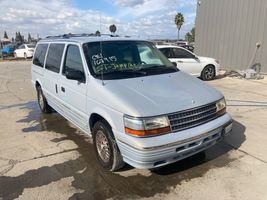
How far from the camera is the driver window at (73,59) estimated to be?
180 inches

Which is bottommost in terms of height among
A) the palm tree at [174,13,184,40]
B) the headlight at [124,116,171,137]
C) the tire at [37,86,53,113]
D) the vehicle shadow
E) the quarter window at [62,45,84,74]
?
the vehicle shadow

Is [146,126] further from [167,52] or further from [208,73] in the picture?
[208,73]

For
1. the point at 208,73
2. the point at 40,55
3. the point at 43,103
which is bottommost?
the point at 43,103

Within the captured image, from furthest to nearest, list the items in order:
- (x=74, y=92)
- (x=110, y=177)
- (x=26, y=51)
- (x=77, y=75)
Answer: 1. (x=26, y=51)
2. (x=74, y=92)
3. (x=77, y=75)
4. (x=110, y=177)

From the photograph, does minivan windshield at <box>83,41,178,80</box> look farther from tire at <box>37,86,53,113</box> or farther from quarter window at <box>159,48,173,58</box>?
quarter window at <box>159,48,173,58</box>

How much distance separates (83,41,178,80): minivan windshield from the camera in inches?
168

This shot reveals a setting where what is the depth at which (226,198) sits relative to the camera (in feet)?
11.1

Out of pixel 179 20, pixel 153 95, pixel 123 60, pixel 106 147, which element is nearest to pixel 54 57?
pixel 123 60

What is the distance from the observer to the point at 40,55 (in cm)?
690

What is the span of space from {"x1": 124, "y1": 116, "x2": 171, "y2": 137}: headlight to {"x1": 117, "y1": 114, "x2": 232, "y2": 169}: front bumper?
0.17m

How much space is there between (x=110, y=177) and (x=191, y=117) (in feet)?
4.58

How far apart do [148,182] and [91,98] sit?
1.44 metres

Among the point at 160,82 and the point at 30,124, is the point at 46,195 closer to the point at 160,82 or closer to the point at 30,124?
the point at 160,82

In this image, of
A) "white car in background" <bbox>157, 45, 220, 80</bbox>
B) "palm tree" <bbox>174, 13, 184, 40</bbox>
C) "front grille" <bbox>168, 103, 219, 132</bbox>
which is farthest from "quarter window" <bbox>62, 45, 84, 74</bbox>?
"palm tree" <bbox>174, 13, 184, 40</bbox>
